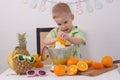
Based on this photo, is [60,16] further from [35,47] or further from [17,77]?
[35,47]

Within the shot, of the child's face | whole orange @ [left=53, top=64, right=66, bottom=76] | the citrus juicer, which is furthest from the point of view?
the child's face

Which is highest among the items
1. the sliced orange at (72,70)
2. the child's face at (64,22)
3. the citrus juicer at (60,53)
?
the child's face at (64,22)

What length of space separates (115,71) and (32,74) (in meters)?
0.36

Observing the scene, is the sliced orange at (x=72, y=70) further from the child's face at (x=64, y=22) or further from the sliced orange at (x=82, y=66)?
the child's face at (x=64, y=22)

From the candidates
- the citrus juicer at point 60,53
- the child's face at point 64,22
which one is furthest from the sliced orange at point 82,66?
the child's face at point 64,22

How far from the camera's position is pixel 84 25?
1.99 m

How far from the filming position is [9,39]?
206 cm

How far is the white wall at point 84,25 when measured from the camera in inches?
78.1

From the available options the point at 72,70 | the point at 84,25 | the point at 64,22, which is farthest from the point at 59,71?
the point at 84,25

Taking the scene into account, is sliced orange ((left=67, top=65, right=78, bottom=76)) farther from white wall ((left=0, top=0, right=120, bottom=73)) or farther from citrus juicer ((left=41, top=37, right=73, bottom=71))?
white wall ((left=0, top=0, right=120, bottom=73))

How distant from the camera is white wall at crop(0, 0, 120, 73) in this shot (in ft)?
6.51

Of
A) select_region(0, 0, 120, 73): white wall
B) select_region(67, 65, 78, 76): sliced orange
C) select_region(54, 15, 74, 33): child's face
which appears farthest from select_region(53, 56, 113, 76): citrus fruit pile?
select_region(0, 0, 120, 73): white wall

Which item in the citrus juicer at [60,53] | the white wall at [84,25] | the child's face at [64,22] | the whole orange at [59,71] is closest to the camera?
the whole orange at [59,71]

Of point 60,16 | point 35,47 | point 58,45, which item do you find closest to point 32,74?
point 58,45
